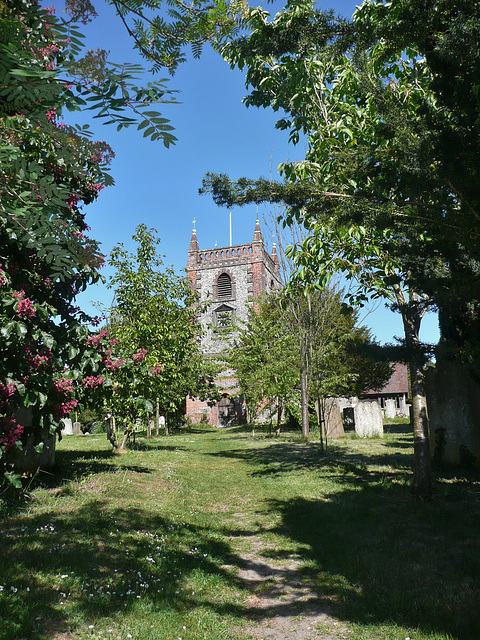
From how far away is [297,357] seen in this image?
1798 centimetres

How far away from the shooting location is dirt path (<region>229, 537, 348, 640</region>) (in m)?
3.46

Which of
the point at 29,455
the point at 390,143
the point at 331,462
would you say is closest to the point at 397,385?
the point at 331,462

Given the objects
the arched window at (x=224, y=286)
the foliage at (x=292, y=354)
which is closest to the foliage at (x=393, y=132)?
the foliage at (x=292, y=354)

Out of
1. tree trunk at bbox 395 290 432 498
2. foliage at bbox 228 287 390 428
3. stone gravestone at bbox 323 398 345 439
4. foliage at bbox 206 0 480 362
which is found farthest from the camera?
stone gravestone at bbox 323 398 345 439

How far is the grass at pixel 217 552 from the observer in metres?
3.45

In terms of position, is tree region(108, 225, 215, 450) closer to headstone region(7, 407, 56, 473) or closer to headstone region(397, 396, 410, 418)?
headstone region(7, 407, 56, 473)

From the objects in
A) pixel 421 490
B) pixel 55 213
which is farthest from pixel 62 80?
pixel 421 490

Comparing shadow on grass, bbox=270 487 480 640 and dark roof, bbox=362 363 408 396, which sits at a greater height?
dark roof, bbox=362 363 408 396

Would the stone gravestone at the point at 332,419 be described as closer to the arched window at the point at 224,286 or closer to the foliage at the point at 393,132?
the foliage at the point at 393,132

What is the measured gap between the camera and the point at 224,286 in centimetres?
4625

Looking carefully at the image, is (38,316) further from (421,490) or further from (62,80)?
(421,490)

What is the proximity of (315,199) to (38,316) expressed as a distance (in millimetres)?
4535


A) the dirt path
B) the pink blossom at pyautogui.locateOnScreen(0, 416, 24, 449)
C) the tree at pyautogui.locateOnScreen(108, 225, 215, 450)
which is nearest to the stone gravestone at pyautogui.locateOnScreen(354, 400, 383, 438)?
the tree at pyautogui.locateOnScreen(108, 225, 215, 450)

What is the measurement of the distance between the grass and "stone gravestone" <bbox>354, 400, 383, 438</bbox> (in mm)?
9643
